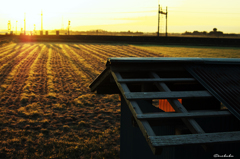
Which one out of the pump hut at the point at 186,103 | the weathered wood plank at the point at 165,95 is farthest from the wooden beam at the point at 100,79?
the weathered wood plank at the point at 165,95

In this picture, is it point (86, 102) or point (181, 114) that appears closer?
point (181, 114)

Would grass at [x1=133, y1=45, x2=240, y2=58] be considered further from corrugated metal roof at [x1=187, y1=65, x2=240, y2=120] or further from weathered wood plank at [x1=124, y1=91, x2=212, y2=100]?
weathered wood plank at [x1=124, y1=91, x2=212, y2=100]

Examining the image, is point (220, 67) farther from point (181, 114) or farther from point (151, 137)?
point (151, 137)

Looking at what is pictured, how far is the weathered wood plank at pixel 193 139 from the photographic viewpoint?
2.34m

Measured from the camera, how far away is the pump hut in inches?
101

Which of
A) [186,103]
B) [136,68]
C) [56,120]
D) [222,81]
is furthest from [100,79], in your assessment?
[56,120]

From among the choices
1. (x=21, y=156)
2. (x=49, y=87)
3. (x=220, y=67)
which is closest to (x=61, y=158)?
(x=21, y=156)

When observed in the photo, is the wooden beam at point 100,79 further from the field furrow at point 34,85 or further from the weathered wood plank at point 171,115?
the field furrow at point 34,85

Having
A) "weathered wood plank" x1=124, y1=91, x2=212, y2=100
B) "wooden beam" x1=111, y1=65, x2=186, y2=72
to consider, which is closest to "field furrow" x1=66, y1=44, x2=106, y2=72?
"wooden beam" x1=111, y1=65, x2=186, y2=72

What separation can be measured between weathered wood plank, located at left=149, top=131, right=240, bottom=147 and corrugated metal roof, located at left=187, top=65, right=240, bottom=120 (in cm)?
48

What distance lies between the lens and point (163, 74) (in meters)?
4.17

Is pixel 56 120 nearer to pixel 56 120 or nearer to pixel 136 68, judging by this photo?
pixel 56 120

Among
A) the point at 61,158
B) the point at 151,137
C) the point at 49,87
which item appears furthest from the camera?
the point at 49,87

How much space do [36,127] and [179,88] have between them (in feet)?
18.5
